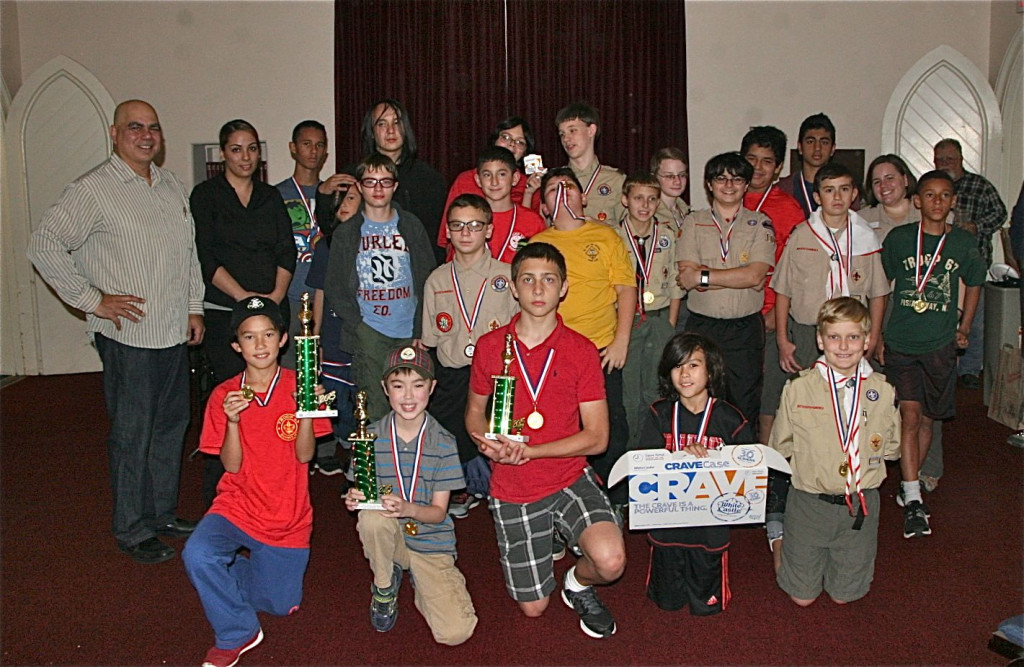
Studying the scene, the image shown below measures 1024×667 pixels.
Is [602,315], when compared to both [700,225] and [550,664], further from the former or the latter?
[550,664]

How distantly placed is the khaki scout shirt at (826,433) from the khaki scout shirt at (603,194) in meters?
1.47

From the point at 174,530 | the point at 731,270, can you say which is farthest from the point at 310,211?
the point at 731,270

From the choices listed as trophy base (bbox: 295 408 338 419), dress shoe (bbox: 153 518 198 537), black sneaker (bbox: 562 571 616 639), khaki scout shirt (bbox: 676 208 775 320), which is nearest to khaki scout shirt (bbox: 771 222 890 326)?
khaki scout shirt (bbox: 676 208 775 320)

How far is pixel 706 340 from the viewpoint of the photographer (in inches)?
134

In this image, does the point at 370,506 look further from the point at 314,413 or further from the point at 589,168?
the point at 589,168

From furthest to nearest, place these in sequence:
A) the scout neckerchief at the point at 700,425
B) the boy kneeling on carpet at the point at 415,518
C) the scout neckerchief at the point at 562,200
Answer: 1. the scout neckerchief at the point at 562,200
2. the scout neckerchief at the point at 700,425
3. the boy kneeling on carpet at the point at 415,518

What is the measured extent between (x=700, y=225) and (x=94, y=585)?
315 centimetres

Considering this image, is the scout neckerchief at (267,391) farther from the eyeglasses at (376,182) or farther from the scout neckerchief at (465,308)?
the eyeglasses at (376,182)

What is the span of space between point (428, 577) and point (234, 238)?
2.00 m

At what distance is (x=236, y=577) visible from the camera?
3299mm

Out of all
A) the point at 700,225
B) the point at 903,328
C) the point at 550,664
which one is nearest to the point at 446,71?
the point at 700,225

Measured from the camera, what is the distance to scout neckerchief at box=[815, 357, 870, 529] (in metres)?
3.32

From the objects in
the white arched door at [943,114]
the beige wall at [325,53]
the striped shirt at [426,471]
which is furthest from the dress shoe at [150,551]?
the white arched door at [943,114]

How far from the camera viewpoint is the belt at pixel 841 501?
10.9 feet
